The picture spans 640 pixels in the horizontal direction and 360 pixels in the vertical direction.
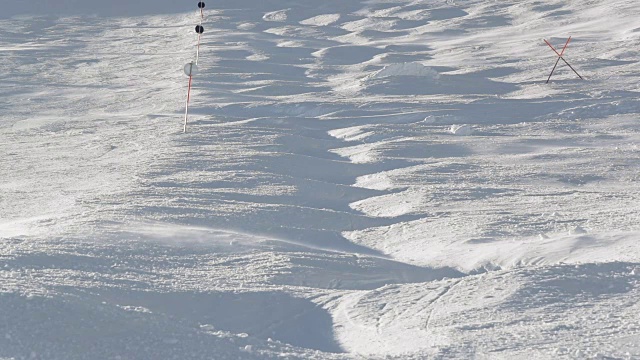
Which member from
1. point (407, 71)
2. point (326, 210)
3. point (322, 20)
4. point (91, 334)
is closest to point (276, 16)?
point (322, 20)

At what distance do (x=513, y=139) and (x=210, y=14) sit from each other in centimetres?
2712

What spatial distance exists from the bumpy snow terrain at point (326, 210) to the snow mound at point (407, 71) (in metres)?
0.06

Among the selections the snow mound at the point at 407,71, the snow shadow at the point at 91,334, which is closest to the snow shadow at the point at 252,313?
the snow shadow at the point at 91,334

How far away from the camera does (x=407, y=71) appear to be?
60.4 ft

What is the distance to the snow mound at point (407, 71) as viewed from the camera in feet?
60.1

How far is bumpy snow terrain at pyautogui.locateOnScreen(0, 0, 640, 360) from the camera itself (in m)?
4.85

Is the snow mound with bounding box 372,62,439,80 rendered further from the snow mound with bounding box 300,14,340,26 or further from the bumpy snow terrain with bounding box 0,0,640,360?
the snow mound with bounding box 300,14,340,26

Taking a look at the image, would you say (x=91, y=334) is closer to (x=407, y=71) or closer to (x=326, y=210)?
(x=326, y=210)

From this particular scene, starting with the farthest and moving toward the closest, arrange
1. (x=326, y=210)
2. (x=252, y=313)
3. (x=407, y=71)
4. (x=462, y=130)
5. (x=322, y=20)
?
(x=322, y=20), (x=407, y=71), (x=462, y=130), (x=326, y=210), (x=252, y=313)

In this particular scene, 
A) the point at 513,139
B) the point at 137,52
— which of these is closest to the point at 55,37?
the point at 137,52

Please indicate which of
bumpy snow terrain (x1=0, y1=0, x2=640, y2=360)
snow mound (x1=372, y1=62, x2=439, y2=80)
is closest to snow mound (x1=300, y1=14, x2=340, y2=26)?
bumpy snow terrain (x1=0, y1=0, x2=640, y2=360)

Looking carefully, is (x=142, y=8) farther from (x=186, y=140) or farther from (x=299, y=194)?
(x=299, y=194)

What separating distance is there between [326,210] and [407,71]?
10.2 m

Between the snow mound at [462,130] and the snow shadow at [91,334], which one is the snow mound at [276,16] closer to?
the snow mound at [462,130]
